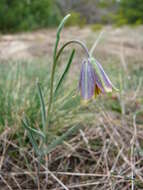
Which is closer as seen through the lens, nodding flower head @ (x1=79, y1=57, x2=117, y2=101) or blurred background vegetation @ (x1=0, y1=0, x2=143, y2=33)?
nodding flower head @ (x1=79, y1=57, x2=117, y2=101)

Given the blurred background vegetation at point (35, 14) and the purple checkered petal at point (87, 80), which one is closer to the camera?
the purple checkered petal at point (87, 80)

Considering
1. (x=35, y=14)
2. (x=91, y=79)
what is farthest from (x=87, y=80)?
(x=35, y=14)

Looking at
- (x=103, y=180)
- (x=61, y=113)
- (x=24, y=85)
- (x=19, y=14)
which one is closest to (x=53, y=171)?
(x=103, y=180)

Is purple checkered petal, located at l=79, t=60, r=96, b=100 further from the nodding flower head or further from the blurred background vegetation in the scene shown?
the blurred background vegetation

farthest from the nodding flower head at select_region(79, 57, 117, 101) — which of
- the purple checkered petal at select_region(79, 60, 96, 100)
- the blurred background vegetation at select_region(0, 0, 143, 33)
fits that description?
the blurred background vegetation at select_region(0, 0, 143, 33)

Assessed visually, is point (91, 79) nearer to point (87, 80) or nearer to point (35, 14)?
point (87, 80)

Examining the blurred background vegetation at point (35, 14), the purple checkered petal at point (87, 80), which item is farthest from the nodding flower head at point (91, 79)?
the blurred background vegetation at point (35, 14)

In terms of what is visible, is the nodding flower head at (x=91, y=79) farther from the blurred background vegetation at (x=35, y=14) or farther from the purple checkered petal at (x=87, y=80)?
the blurred background vegetation at (x=35, y=14)

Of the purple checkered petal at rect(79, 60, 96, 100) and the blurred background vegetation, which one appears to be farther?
the blurred background vegetation
